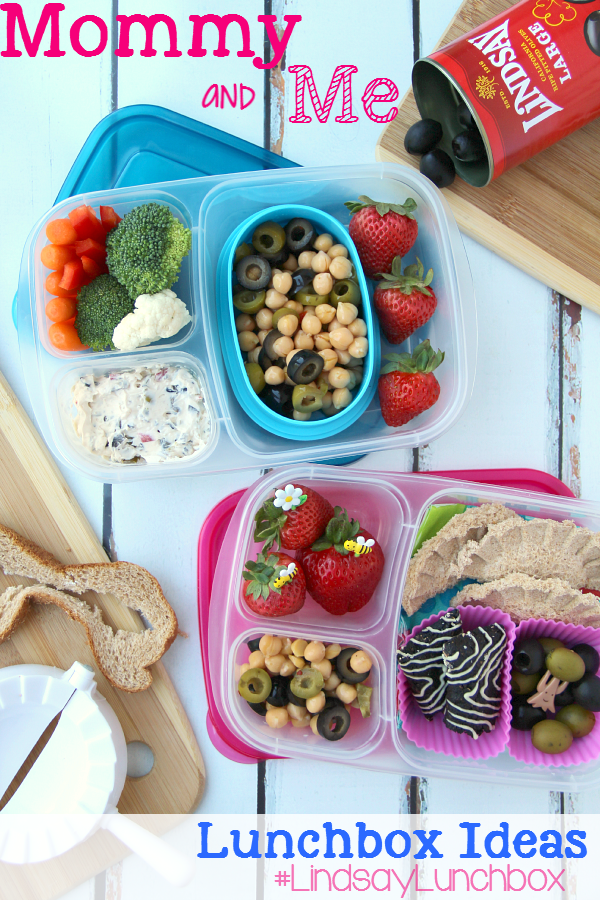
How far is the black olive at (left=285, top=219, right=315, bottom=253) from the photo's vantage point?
1.22 m

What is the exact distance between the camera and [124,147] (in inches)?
52.1

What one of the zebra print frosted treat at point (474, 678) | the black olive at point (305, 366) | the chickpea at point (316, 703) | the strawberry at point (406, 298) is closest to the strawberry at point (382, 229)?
the strawberry at point (406, 298)

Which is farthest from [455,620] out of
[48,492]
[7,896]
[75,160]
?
[75,160]

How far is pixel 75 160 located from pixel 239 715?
3.87ft

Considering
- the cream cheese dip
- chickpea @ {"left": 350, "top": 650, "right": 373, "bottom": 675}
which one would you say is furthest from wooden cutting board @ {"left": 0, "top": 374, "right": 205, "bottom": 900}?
chickpea @ {"left": 350, "top": 650, "right": 373, "bottom": 675}

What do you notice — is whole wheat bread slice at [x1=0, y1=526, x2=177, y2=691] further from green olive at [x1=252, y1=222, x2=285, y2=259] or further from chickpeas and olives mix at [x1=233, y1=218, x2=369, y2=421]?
green olive at [x1=252, y1=222, x2=285, y2=259]

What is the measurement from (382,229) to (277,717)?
931 millimetres

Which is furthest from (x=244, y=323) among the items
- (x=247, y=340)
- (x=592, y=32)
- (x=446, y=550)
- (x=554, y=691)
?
(x=554, y=691)

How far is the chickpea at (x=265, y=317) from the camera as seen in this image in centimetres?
123

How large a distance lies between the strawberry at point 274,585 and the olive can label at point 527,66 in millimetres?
833

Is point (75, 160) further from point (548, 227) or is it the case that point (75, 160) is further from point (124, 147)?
point (548, 227)

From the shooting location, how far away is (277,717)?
1.19 metres

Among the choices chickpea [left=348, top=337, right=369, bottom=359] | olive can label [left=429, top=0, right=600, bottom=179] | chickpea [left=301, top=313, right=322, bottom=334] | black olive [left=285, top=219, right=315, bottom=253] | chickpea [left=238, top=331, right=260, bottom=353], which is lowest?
chickpea [left=348, top=337, right=369, bottom=359]

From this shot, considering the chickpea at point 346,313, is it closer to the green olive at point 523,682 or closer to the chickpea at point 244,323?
the chickpea at point 244,323
